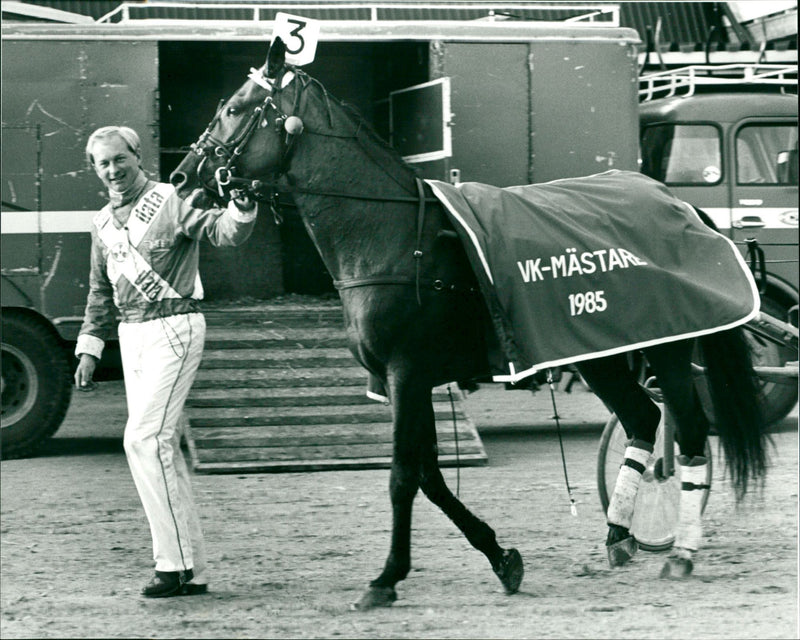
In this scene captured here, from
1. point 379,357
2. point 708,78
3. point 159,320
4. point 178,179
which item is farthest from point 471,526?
point 708,78

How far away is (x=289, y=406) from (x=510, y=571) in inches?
168

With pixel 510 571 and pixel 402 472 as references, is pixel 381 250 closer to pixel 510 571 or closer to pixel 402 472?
pixel 402 472

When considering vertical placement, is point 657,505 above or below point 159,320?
below

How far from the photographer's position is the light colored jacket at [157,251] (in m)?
5.76

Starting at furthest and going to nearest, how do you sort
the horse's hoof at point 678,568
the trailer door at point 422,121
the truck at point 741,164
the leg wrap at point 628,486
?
1. the truck at point 741,164
2. the trailer door at point 422,121
3. the leg wrap at point 628,486
4. the horse's hoof at point 678,568

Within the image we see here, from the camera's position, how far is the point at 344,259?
230 inches

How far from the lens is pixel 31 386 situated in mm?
10078

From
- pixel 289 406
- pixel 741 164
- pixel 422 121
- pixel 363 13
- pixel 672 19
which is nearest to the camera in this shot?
pixel 289 406

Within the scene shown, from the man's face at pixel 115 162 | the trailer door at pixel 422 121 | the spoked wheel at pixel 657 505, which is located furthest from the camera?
the trailer door at pixel 422 121

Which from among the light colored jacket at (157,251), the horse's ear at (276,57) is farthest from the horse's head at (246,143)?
the light colored jacket at (157,251)

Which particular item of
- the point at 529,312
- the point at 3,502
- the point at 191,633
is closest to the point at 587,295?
the point at 529,312

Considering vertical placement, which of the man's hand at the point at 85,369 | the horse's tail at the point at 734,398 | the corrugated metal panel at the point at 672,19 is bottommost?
the horse's tail at the point at 734,398

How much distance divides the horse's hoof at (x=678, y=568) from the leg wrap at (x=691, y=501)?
6cm

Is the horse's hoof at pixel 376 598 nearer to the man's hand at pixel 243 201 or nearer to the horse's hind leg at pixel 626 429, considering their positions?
the horse's hind leg at pixel 626 429
